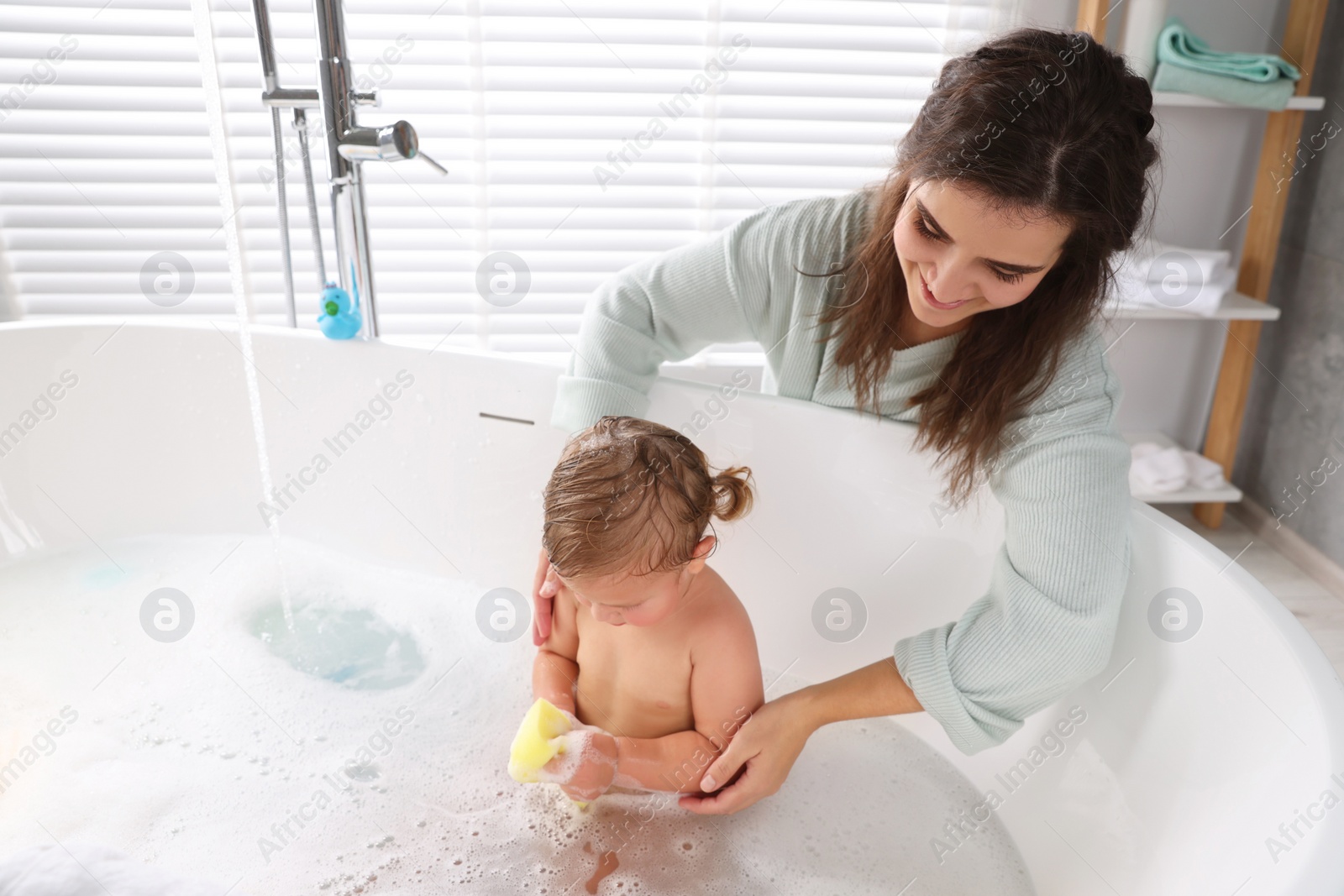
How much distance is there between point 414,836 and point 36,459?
939 mm

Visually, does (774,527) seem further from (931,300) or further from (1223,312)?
(1223,312)

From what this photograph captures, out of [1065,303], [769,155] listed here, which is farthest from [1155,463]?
[1065,303]

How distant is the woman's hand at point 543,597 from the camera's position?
1124mm

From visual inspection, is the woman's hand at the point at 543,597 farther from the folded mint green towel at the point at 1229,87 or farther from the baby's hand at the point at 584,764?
the folded mint green towel at the point at 1229,87

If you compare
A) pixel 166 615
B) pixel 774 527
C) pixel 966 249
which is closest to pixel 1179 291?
pixel 774 527

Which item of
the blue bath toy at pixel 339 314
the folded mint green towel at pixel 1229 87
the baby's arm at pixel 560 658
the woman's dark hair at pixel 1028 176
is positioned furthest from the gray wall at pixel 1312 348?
the blue bath toy at pixel 339 314

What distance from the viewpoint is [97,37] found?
6.08ft

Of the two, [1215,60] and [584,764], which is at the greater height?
[1215,60]

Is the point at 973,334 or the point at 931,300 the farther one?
the point at 973,334

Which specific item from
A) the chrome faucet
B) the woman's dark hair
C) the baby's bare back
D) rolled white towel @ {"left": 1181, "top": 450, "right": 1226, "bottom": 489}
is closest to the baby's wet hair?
the baby's bare back

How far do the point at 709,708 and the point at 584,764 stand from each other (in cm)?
15

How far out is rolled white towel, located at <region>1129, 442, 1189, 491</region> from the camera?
2049 mm

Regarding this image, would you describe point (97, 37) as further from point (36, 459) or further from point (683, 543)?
point (683, 543)

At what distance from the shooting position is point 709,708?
3.64 ft
